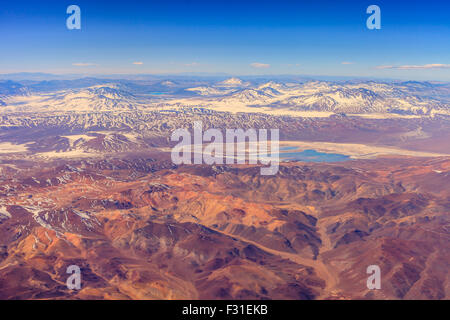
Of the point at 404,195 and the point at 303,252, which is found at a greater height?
the point at 404,195

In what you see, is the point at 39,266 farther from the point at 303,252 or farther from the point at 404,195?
the point at 404,195

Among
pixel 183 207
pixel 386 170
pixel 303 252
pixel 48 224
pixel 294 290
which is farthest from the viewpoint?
pixel 386 170

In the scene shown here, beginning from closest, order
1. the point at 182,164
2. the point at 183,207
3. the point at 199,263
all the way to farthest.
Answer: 1. the point at 199,263
2. the point at 183,207
3. the point at 182,164

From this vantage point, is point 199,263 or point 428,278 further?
point 199,263

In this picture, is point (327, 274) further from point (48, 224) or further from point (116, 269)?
point (48, 224)

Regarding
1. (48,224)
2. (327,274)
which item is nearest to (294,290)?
(327,274)

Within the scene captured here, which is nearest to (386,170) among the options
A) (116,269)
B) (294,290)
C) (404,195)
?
(404,195)
